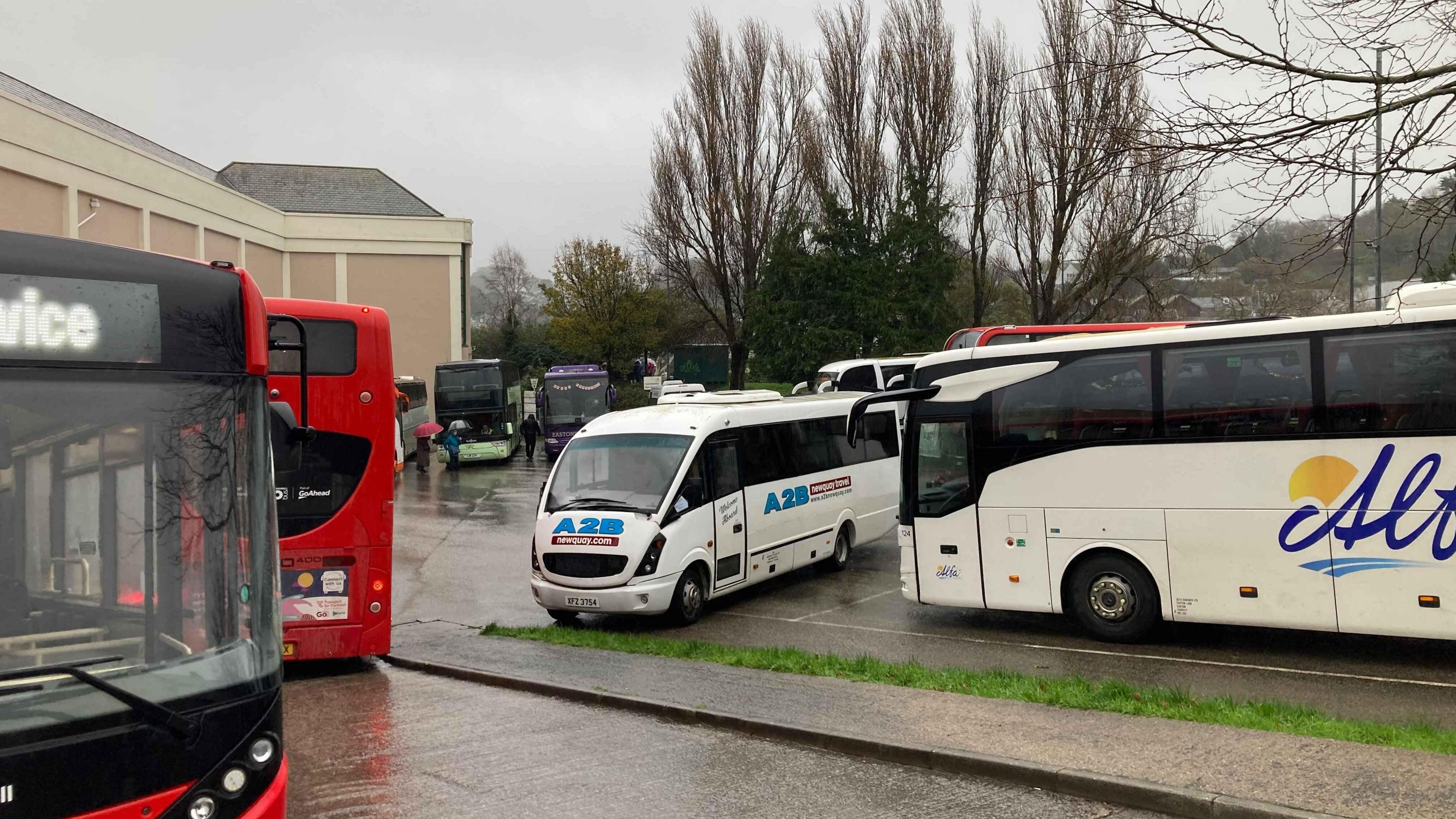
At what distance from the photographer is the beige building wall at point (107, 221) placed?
112ft

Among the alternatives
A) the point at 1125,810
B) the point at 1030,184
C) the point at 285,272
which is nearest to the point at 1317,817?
the point at 1125,810

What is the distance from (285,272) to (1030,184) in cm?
A: 4974

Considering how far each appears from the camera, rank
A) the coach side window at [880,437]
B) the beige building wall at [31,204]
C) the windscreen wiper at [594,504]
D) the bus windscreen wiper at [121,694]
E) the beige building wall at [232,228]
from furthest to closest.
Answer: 1. the beige building wall at [232,228]
2. the beige building wall at [31,204]
3. the coach side window at [880,437]
4. the windscreen wiper at [594,504]
5. the bus windscreen wiper at [121,694]

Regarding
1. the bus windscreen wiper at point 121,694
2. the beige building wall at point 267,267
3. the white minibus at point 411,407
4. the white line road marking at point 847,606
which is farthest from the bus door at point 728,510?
the beige building wall at point 267,267

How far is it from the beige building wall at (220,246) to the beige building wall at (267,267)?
0.80m

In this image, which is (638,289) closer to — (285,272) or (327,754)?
(285,272)

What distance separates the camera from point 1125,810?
632 cm

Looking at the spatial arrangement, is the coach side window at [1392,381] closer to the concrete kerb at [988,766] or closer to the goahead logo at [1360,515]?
the goahead logo at [1360,515]

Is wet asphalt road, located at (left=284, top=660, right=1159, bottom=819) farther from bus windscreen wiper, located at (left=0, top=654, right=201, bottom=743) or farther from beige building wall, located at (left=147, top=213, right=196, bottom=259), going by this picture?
beige building wall, located at (left=147, top=213, right=196, bottom=259)

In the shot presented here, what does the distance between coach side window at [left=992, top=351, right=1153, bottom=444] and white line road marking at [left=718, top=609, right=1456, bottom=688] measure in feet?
6.96

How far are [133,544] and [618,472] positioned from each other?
9673 mm

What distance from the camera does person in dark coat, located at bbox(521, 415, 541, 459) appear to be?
45.2 meters

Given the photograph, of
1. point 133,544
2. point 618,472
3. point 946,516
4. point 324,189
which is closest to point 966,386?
point 946,516

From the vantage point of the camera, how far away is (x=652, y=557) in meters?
13.1
